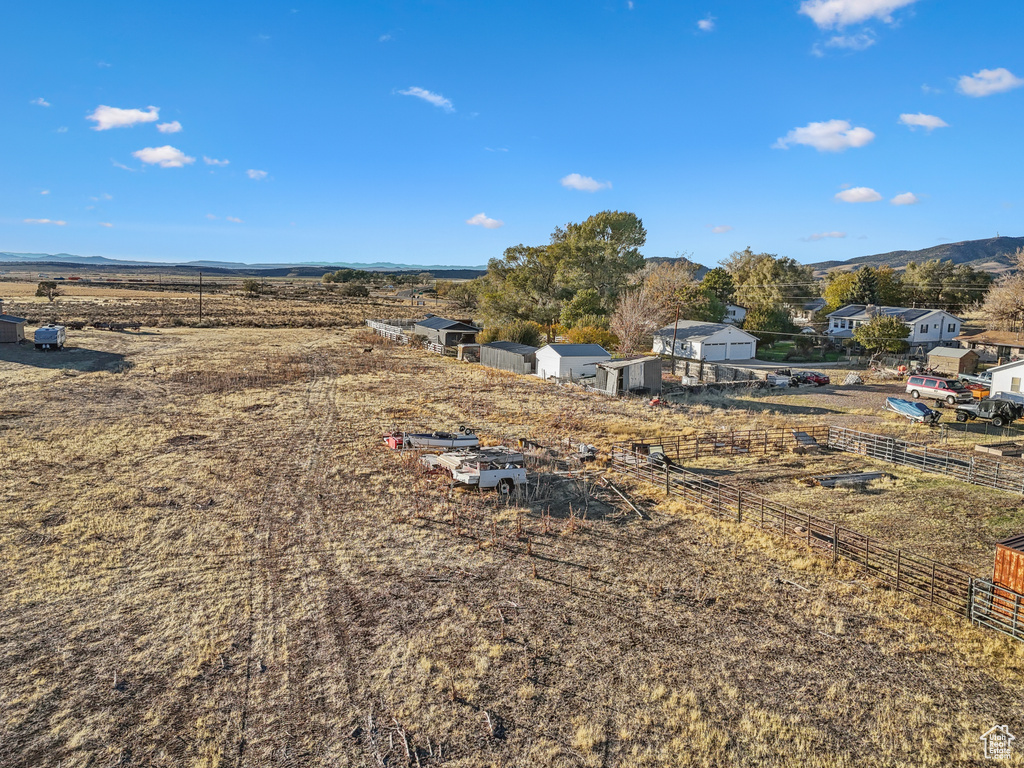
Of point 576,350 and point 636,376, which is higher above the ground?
point 576,350

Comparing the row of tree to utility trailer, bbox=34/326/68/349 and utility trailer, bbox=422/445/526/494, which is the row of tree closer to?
utility trailer, bbox=422/445/526/494

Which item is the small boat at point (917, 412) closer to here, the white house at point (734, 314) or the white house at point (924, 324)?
the white house at point (924, 324)

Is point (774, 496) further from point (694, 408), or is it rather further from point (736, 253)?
point (736, 253)

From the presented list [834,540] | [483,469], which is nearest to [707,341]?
[483,469]

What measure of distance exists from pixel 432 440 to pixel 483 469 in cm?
433

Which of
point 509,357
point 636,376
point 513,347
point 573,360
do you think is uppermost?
point 513,347

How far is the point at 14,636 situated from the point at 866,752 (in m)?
15.4

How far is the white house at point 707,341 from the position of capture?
2144 inches

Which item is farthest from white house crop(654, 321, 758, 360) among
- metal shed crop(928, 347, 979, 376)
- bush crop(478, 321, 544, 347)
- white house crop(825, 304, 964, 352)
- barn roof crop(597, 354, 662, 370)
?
barn roof crop(597, 354, 662, 370)

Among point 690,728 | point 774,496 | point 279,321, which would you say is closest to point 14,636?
point 690,728

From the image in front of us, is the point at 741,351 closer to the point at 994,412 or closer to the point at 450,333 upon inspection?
the point at 994,412
